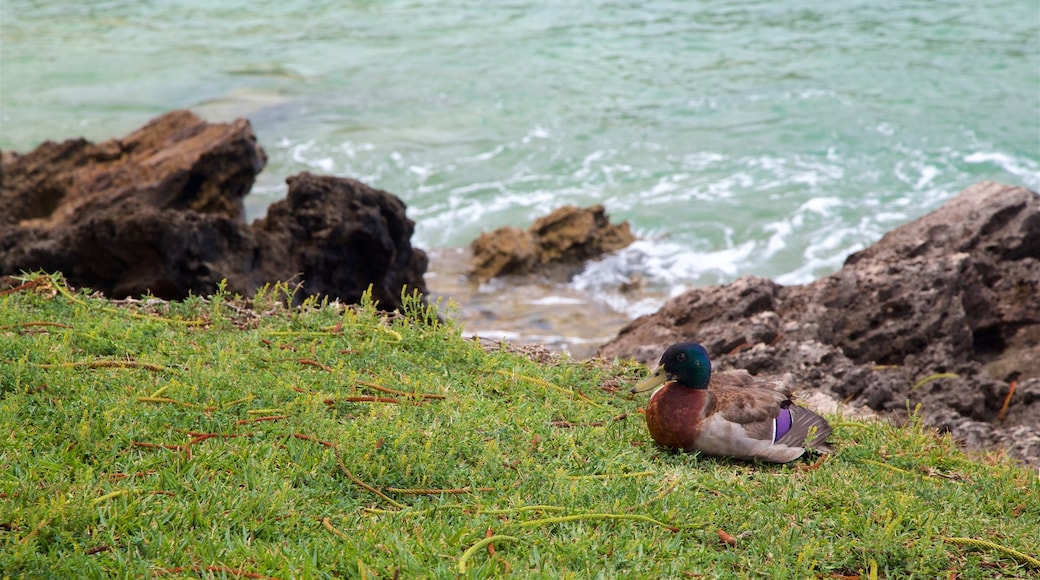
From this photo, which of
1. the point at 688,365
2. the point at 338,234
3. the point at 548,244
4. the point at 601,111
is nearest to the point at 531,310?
the point at 548,244

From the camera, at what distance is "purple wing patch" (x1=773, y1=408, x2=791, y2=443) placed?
5355 mm

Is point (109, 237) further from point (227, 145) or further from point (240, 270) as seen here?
point (227, 145)

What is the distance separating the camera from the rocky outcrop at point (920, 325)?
24.4 feet

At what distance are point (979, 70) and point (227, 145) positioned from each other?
662 inches

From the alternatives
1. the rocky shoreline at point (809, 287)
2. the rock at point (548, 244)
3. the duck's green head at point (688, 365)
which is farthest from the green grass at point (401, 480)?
the rock at point (548, 244)

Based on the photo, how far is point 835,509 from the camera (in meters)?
4.70

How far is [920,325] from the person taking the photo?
8.09 m

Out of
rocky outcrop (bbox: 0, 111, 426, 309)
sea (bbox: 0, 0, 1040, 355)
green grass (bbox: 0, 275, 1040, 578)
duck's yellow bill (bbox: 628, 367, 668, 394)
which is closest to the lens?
green grass (bbox: 0, 275, 1040, 578)

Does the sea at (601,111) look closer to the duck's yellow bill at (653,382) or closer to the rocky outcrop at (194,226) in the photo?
the rocky outcrop at (194,226)

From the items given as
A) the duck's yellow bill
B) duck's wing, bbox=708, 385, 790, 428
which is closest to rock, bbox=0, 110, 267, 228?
the duck's yellow bill

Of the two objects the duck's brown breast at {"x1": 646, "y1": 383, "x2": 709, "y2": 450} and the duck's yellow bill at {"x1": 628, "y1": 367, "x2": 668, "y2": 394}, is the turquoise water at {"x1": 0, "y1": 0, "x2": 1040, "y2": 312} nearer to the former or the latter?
the duck's yellow bill at {"x1": 628, "y1": 367, "x2": 668, "y2": 394}

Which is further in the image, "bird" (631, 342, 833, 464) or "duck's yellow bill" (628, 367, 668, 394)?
"duck's yellow bill" (628, 367, 668, 394)

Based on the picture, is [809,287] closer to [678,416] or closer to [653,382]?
[653,382]

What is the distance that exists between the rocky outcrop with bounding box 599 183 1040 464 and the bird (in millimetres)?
1892
